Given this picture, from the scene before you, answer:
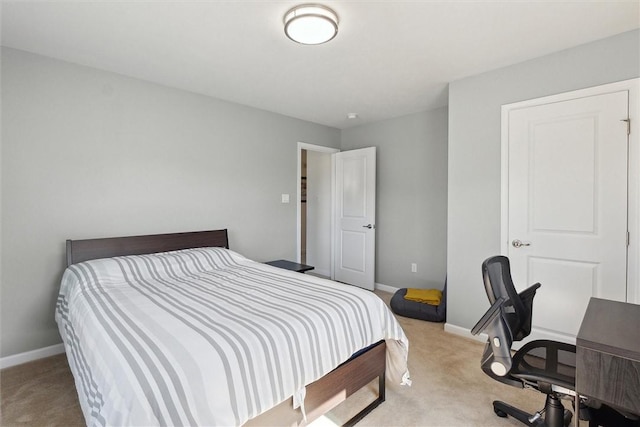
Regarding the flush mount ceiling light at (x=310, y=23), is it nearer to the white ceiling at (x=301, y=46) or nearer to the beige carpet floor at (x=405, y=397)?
the white ceiling at (x=301, y=46)

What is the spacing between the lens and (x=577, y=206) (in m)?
2.33

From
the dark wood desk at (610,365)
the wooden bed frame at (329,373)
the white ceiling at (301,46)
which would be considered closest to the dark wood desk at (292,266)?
the wooden bed frame at (329,373)

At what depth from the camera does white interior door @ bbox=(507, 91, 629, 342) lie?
219cm

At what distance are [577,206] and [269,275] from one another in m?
2.44

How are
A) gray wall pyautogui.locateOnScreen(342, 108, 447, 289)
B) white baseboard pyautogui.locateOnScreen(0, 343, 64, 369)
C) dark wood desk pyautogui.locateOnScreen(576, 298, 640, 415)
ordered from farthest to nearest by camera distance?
gray wall pyautogui.locateOnScreen(342, 108, 447, 289), white baseboard pyautogui.locateOnScreen(0, 343, 64, 369), dark wood desk pyautogui.locateOnScreen(576, 298, 640, 415)

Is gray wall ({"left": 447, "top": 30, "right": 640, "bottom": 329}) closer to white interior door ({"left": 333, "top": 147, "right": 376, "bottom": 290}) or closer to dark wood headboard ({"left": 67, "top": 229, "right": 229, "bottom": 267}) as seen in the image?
white interior door ({"left": 333, "top": 147, "right": 376, "bottom": 290})

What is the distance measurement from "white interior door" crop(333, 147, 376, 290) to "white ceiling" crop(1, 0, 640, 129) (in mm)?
1437

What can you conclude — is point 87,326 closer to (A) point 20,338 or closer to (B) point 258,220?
(A) point 20,338

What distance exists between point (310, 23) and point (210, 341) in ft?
6.02

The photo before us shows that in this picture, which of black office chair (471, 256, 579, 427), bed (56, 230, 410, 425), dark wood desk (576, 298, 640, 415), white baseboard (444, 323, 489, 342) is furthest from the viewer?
white baseboard (444, 323, 489, 342)

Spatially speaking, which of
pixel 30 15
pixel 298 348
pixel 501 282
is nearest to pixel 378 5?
pixel 501 282

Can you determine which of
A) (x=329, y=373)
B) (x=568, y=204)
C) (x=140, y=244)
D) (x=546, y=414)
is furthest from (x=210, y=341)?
(x=568, y=204)

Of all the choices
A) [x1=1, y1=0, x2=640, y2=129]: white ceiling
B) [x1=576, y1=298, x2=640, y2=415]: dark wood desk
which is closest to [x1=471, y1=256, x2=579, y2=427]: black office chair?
[x1=576, y1=298, x2=640, y2=415]: dark wood desk

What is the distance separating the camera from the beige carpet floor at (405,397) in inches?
70.1
